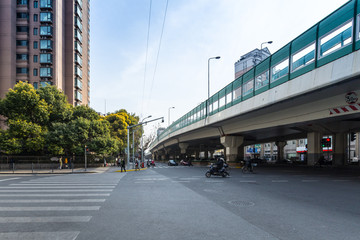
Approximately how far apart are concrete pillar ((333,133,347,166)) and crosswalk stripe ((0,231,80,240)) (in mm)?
37677

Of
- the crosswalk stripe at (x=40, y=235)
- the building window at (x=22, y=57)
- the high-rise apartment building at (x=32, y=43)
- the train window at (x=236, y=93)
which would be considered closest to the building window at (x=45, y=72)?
the high-rise apartment building at (x=32, y=43)

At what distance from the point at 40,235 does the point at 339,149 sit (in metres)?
38.8

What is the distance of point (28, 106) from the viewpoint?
31.8m

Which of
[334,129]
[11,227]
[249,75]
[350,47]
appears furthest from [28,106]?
[334,129]

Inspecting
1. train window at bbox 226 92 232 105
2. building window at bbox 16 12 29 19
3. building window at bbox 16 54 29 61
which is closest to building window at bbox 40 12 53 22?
building window at bbox 16 12 29 19

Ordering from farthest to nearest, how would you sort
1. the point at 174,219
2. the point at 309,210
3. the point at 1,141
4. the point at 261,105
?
the point at 1,141
the point at 261,105
the point at 309,210
the point at 174,219

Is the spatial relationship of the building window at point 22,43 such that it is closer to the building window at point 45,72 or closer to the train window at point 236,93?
the building window at point 45,72

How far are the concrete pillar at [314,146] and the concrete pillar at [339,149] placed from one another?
8.59 feet

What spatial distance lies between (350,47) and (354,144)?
67.4m

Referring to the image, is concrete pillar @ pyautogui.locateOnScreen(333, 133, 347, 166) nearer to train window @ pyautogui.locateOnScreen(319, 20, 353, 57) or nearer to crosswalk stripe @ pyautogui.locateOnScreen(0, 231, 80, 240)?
train window @ pyautogui.locateOnScreen(319, 20, 353, 57)

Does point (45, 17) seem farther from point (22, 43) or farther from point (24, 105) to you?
point (24, 105)

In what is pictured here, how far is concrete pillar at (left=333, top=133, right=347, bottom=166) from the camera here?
115 ft

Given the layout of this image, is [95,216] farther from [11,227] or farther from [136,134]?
[136,134]

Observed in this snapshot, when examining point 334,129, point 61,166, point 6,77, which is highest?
point 6,77
